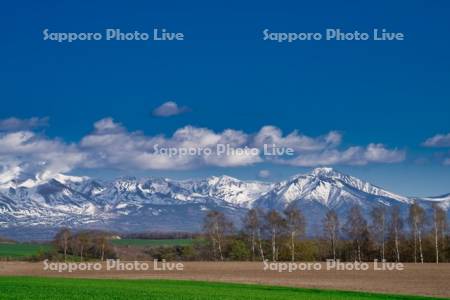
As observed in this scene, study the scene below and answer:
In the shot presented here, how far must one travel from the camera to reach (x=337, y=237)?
130 metres

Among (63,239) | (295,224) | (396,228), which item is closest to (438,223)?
(396,228)

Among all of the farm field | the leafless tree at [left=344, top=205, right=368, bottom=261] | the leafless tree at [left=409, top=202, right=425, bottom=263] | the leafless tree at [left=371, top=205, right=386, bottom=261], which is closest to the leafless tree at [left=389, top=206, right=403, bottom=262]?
the leafless tree at [left=371, top=205, right=386, bottom=261]

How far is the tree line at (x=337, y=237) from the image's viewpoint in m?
118

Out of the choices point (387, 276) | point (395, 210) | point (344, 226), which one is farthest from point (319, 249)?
point (387, 276)

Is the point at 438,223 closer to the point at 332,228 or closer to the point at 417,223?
the point at 417,223

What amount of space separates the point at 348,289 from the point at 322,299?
1787cm

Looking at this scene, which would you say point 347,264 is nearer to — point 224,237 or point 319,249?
point 319,249

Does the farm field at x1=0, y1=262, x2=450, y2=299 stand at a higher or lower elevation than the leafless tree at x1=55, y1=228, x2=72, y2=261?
lower

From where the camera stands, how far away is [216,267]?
371 ft

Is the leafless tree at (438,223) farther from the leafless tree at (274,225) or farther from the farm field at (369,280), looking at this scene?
the leafless tree at (274,225)

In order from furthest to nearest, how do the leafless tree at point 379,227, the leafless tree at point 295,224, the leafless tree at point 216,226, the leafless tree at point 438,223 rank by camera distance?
the leafless tree at point 216,226, the leafless tree at point 295,224, the leafless tree at point 379,227, the leafless tree at point 438,223

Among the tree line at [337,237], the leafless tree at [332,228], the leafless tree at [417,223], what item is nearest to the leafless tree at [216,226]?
the tree line at [337,237]

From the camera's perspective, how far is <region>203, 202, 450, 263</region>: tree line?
118 meters

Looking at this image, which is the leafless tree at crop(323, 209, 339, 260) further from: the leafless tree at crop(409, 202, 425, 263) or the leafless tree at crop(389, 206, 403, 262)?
the leafless tree at crop(409, 202, 425, 263)
